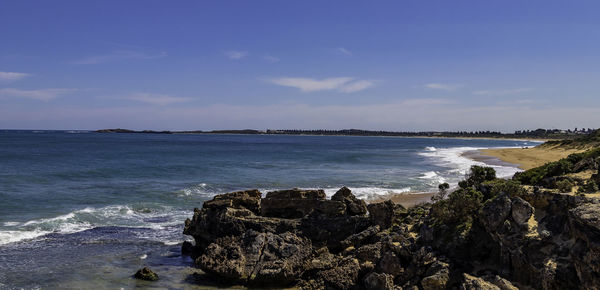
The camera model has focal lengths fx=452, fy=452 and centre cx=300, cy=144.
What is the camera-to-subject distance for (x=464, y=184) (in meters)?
21.2

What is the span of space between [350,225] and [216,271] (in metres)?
5.63

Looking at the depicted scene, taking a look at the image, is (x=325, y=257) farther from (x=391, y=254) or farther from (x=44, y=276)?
(x=44, y=276)

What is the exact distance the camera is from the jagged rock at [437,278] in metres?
12.7

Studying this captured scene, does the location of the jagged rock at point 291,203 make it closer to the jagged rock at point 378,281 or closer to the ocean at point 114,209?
the ocean at point 114,209

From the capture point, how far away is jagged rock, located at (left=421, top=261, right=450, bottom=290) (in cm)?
1273

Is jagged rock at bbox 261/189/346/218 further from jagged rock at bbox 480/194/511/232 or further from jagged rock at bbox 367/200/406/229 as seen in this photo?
jagged rock at bbox 480/194/511/232

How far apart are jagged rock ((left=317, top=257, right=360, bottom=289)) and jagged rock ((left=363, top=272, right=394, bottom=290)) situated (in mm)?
512

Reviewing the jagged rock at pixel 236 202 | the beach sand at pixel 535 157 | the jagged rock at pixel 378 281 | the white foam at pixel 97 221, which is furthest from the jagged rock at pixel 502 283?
the beach sand at pixel 535 157

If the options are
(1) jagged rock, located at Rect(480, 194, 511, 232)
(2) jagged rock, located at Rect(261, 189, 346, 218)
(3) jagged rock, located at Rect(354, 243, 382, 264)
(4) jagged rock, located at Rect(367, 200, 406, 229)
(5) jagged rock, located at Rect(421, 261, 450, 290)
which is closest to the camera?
(5) jagged rock, located at Rect(421, 261, 450, 290)

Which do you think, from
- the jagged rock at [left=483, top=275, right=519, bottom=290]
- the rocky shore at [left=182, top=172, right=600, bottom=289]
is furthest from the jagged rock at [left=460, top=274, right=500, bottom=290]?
the jagged rock at [left=483, top=275, right=519, bottom=290]

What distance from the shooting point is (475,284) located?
11.6 m

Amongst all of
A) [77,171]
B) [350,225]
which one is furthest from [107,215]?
[77,171]

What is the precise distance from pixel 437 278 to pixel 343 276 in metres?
2.96

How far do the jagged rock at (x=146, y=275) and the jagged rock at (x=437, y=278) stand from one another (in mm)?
9256
